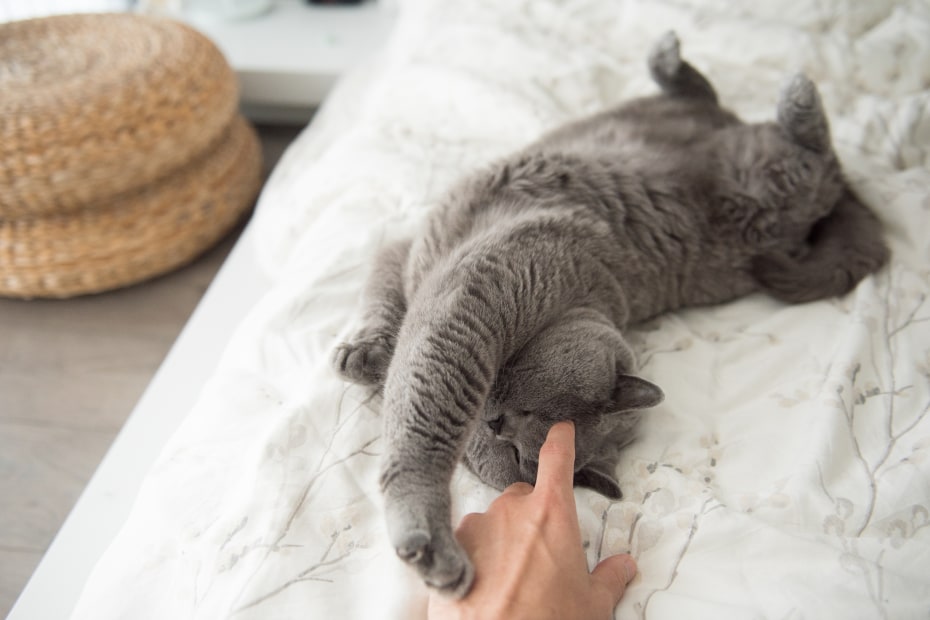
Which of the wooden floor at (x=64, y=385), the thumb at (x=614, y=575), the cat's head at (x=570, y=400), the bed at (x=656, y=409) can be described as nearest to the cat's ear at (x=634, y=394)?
the cat's head at (x=570, y=400)

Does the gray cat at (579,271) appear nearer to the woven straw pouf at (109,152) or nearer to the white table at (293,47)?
the woven straw pouf at (109,152)

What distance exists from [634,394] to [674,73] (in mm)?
879

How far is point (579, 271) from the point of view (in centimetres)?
113

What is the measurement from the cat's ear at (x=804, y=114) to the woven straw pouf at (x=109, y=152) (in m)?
1.40

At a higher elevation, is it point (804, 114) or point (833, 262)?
point (804, 114)

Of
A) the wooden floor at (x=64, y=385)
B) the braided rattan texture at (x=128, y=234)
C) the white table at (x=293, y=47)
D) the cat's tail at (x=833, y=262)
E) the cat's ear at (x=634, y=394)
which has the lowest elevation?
the wooden floor at (x=64, y=385)

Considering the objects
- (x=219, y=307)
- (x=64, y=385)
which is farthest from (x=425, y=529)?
(x=64, y=385)

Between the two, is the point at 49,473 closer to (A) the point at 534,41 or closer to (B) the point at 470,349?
(B) the point at 470,349

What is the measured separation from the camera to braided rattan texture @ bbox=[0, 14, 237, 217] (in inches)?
59.8

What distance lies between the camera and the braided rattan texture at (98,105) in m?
1.52

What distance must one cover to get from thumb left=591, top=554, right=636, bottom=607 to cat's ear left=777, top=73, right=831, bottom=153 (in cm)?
96

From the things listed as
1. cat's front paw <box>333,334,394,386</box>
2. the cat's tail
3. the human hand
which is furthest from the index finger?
the cat's tail

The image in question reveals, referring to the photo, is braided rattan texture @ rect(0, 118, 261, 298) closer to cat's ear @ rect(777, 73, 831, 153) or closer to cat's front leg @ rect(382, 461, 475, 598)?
cat's front leg @ rect(382, 461, 475, 598)

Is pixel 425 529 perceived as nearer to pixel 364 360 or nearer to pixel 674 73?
pixel 364 360
